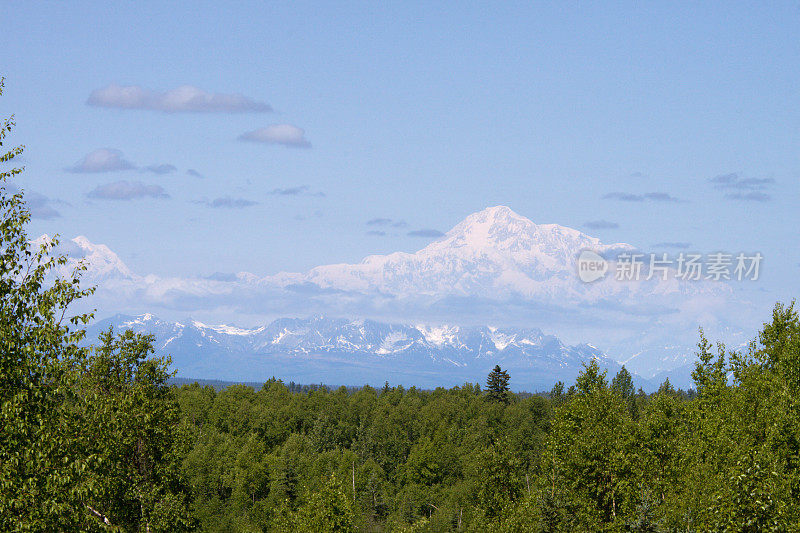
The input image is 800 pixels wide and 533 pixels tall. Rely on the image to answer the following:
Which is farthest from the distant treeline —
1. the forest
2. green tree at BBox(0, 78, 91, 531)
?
green tree at BBox(0, 78, 91, 531)

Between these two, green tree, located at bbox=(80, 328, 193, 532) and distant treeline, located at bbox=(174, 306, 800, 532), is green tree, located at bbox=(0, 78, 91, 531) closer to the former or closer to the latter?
green tree, located at bbox=(80, 328, 193, 532)

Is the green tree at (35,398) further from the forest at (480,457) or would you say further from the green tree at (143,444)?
the green tree at (143,444)

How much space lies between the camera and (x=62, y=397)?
87.9 feet

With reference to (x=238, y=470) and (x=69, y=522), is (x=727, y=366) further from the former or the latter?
(x=238, y=470)

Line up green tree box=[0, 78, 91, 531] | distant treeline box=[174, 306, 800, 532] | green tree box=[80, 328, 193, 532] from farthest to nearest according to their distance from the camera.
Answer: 1. green tree box=[80, 328, 193, 532]
2. distant treeline box=[174, 306, 800, 532]
3. green tree box=[0, 78, 91, 531]

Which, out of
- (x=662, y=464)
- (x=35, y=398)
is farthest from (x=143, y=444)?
(x=662, y=464)

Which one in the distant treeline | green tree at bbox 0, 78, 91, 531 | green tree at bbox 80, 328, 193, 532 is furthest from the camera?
A: green tree at bbox 80, 328, 193, 532

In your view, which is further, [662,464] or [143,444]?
[662,464]

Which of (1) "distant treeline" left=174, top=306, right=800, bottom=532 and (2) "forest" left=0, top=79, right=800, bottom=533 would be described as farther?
(1) "distant treeline" left=174, top=306, right=800, bottom=532

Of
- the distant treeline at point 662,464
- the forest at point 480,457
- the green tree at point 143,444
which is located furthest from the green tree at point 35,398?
the distant treeline at point 662,464

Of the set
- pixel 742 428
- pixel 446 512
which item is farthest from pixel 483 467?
pixel 446 512

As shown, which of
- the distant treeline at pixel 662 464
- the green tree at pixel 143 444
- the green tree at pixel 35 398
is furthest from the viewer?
the green tree at pixel 143 444

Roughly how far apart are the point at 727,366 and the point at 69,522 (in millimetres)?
55982

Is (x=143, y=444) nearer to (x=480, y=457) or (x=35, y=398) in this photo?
(x=35, y=398)
